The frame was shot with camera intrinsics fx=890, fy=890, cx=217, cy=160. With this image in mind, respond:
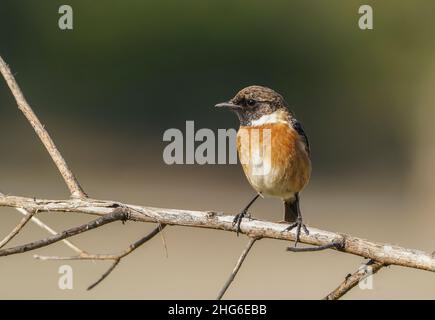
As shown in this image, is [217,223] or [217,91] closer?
[217,223]

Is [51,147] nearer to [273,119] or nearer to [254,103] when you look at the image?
[254,103]

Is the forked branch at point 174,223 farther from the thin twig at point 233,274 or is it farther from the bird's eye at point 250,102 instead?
the bird's eye at point 250,102

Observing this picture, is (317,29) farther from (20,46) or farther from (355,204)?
(20,46)

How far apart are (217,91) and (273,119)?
13393 millimetres

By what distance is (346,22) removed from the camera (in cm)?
1766

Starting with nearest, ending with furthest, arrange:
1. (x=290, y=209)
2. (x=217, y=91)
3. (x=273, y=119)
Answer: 1. (x=273, y=119)
2. (x=290, y=209)
3. (x=217, y=91)

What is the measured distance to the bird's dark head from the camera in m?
Result: 5.09

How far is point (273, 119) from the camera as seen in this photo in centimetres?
520

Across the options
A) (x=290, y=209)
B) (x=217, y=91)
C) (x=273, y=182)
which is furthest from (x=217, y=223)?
(x=217, y=91)

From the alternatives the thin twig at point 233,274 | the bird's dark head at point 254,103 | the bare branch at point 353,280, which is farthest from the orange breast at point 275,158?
the bare branch at point 353,280

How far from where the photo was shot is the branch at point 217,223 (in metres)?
3.46

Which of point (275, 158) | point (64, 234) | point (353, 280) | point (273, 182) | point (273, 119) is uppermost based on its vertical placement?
point (273, 119)

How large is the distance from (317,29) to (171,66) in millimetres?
3204

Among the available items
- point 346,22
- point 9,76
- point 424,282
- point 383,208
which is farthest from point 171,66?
point 9,76
